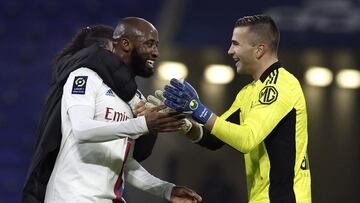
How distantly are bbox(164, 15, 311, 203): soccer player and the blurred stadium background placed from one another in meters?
3.09

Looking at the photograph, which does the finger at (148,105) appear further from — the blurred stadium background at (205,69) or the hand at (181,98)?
the blurred stadium background at (205,69)

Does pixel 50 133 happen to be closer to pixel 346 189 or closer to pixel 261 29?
pixel 261 29

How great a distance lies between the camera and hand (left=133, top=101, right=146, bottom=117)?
2.96 metres

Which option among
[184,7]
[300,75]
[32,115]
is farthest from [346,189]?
[32,115]

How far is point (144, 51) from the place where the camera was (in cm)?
304

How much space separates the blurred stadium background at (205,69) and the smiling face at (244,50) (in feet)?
10.0

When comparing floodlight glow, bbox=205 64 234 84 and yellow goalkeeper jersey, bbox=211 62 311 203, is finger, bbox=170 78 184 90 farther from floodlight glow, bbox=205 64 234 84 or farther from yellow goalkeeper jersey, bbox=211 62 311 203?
floodlight glow, bbox=205 64 234 84

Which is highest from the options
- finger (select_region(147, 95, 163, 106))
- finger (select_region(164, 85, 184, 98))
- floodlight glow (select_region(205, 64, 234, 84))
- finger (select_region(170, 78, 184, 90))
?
finger (select_region(170, 78, 184, 90))

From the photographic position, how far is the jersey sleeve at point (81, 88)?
283cm

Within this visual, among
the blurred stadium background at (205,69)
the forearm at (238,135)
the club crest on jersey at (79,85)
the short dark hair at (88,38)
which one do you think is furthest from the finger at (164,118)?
the blurred stadium background at (205,69)

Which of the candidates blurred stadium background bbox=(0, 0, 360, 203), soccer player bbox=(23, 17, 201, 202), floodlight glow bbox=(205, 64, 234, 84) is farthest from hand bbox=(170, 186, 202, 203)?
floodlight glow bbox=(205, 64, 234, 84)

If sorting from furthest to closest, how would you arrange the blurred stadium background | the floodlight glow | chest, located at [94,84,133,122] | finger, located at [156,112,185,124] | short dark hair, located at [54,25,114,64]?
the floodlight glow
the blurred stadium background
short dark hair, located at [54,25,114,64]
chest, located at [94,84,133,122]
finger, located at [156,112,185,124]

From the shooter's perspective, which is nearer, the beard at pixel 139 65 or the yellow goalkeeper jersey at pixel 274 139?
the yellow goalkeeper jersey at pixel 274 139

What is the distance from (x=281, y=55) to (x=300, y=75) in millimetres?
313
